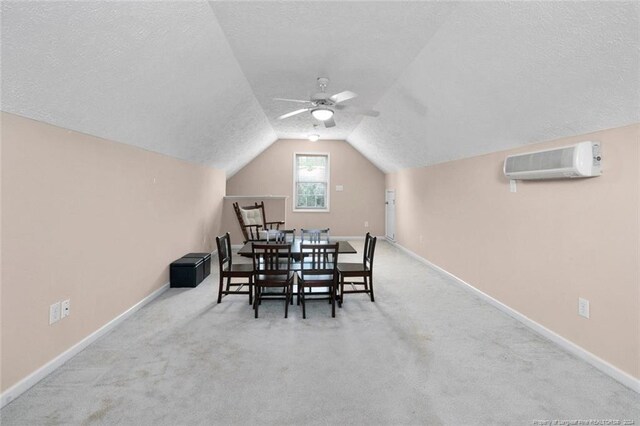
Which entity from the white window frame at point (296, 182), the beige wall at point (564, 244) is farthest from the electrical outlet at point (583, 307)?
the white window frame at point (296, 182)

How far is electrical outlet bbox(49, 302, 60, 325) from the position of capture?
7.02 feet

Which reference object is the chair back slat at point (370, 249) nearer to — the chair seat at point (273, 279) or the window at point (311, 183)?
the chair seat at point (273, 279)

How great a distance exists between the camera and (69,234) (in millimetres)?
2305

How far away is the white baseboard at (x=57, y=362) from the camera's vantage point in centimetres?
184

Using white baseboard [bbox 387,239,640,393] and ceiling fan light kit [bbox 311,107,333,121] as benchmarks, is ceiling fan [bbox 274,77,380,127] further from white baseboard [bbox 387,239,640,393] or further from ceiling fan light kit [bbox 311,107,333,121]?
white baseboard [bbox 387,239,640,393]

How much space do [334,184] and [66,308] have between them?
6.45m

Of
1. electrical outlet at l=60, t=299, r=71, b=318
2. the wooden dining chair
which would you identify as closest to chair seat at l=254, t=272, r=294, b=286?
electrical outlet at l=60, t=299, r=71, b=318

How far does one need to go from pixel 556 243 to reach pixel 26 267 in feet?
13.0

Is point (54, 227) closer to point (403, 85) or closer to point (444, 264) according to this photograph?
point (403, 85)

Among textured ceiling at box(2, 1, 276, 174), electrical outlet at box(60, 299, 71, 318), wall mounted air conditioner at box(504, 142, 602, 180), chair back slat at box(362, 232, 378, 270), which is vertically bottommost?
electrical outlet at box(60, 299, 71, 318)

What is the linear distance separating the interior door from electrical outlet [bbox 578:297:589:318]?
503cm

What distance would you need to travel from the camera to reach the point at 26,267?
6.39 ft

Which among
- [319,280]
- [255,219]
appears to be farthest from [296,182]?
[319,280]

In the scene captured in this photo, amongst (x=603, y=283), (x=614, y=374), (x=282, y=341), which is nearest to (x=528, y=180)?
(x=603, y=283)
